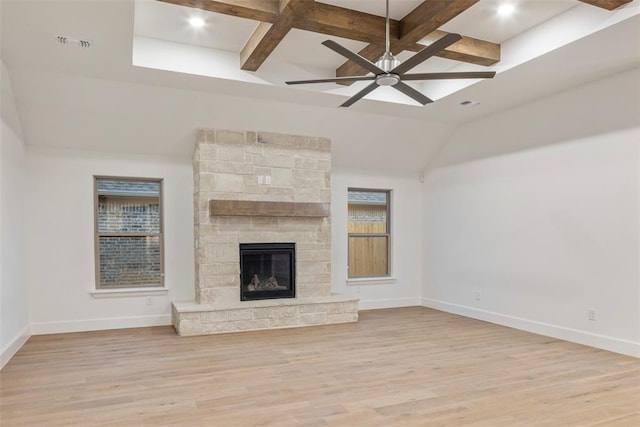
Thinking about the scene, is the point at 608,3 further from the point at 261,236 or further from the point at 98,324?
the point at 98,324

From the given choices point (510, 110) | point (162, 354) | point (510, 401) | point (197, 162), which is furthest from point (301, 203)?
point (510, 401)

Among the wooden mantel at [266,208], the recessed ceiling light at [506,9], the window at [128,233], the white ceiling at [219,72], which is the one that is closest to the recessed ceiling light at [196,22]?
the white ceiling at [219,72]

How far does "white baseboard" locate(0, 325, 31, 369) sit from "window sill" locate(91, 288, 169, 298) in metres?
0.81

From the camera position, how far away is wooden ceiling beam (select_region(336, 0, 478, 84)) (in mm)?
3314

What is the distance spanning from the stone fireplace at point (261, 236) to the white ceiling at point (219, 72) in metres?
0.39

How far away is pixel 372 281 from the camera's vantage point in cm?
694

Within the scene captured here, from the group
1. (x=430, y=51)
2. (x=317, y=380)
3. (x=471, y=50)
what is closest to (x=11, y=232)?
(x=317, y=380)

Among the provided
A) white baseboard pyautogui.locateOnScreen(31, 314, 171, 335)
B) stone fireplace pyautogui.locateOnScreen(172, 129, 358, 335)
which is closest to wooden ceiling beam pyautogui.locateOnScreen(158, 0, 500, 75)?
stone fireplace pyautogui.locateOnScreen(172, 129, 358, 335)

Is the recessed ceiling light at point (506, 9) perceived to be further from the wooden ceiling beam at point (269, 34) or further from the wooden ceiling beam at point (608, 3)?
the wooden ceiling beam at point (269, 34)

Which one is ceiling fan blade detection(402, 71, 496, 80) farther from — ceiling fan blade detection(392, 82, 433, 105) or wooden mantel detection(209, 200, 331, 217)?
wooden mantel detection(209, 200, 331, 217)

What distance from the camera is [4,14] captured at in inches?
123

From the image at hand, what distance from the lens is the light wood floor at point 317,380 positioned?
2.88m

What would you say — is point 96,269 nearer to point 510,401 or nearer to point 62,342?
point 62,342

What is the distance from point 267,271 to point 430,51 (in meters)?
4.01
